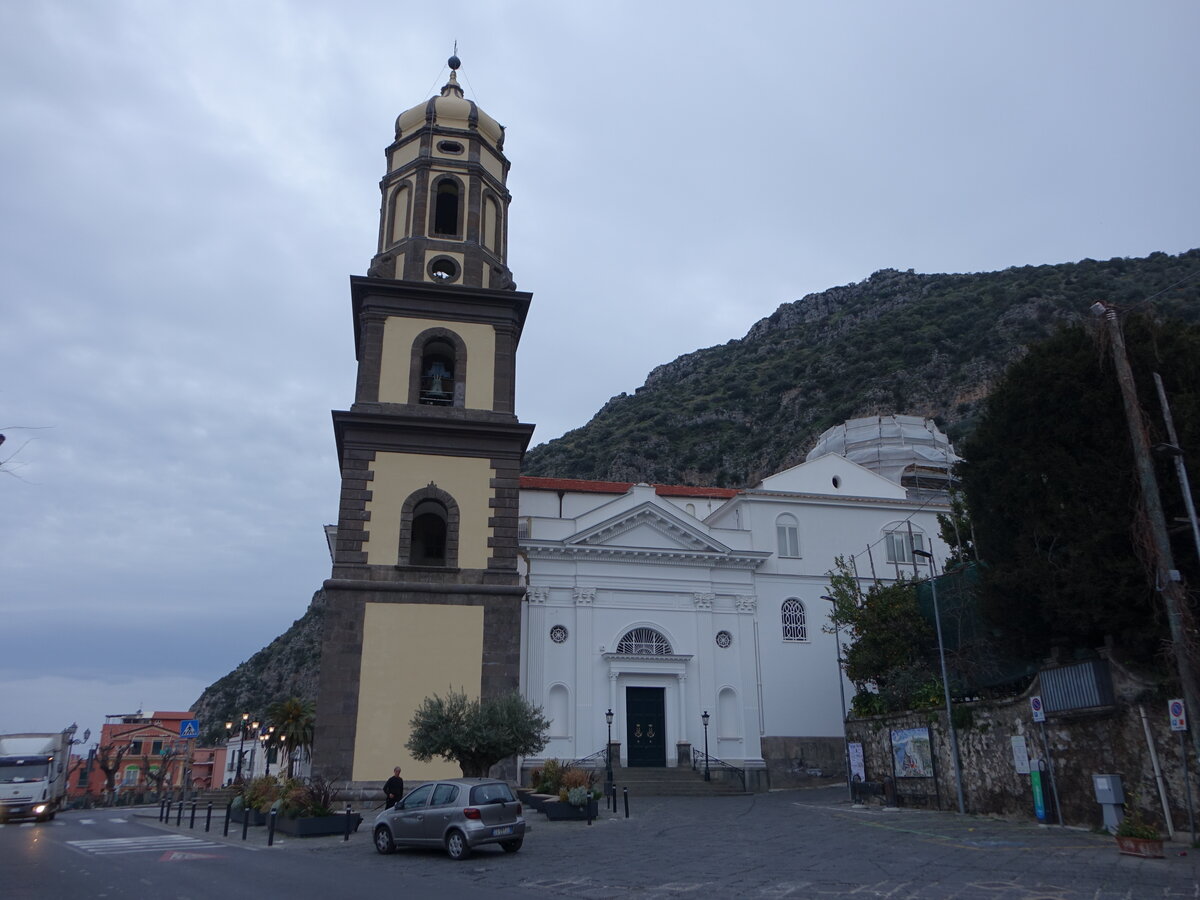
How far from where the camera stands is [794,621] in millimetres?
35062

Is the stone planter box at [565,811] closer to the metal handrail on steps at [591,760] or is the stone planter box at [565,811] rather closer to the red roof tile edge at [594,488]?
the metal handrail on steps at [591,760]

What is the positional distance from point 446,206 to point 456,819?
2041 cm

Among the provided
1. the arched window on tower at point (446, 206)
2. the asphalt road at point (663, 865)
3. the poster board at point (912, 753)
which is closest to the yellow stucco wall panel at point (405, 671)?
the asphalt road at point (663, 865)

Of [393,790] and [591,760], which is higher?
[591,760]

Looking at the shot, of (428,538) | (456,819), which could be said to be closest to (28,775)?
(428,538)

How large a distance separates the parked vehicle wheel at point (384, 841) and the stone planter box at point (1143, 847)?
11.6 metres

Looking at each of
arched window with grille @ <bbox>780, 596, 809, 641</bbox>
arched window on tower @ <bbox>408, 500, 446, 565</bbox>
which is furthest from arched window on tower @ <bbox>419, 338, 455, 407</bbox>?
arched window with grille @ <bbox>780, 596, 809, 641</bbox>

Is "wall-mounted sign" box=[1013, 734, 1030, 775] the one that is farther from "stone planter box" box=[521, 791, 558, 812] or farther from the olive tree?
the olive tree

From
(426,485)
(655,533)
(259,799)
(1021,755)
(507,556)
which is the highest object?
(655,533)

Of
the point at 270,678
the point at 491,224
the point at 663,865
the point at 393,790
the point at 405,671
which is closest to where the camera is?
the point at 663,865

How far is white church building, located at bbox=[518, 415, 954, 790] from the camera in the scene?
104ft

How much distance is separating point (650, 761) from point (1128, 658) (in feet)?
61.7

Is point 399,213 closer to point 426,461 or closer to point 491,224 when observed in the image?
point 491,224

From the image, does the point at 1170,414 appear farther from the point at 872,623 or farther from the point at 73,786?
the point at 73,786
